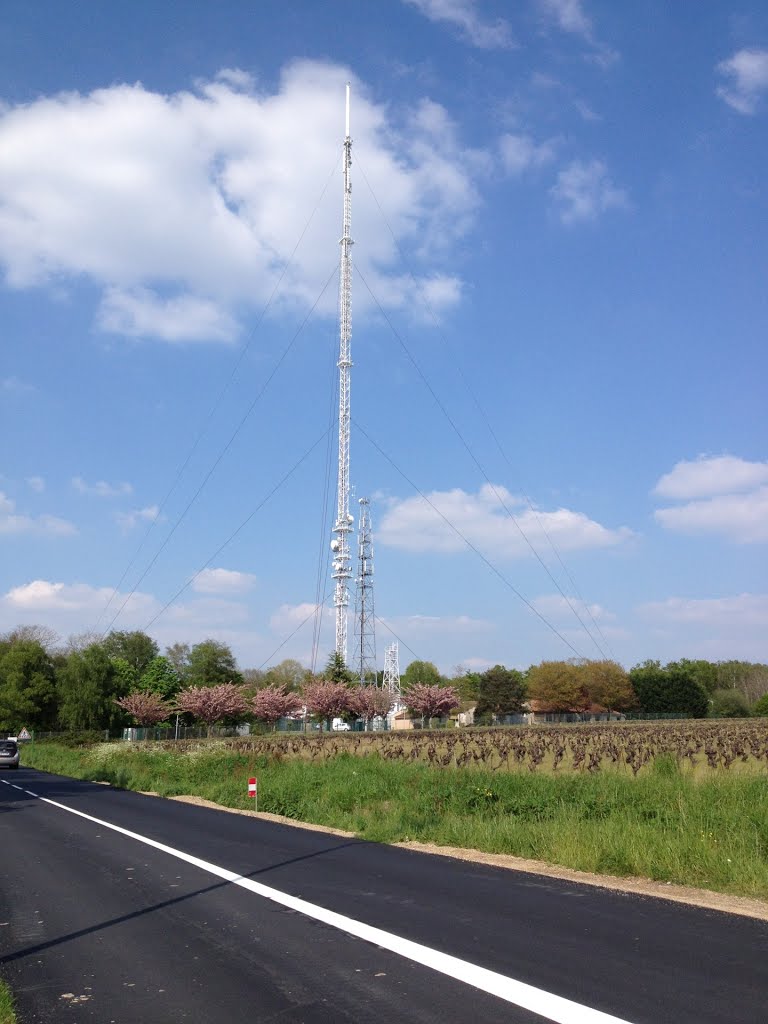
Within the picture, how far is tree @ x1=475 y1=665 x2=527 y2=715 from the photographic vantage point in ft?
360

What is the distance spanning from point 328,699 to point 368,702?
445 centimetres

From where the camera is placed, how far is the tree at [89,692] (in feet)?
246

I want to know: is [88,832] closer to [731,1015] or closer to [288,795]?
[288,795]

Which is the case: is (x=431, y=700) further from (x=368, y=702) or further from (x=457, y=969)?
(x=457, y=969)

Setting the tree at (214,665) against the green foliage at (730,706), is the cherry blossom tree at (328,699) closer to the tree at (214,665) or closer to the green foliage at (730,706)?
the tree at (214,665)

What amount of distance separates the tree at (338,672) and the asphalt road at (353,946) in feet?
213

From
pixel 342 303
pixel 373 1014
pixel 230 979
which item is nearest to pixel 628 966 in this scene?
pixel 373 1014

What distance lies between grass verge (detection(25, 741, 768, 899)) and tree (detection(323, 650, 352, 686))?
173 feet

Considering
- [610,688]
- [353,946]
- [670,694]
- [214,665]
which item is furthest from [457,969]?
[670,694]

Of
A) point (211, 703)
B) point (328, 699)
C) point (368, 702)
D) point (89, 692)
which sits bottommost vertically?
point (211, 703)

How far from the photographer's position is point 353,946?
7.07 meters

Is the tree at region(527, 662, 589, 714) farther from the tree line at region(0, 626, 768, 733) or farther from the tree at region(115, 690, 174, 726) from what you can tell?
the tree at region(115, 690, 174, 726)

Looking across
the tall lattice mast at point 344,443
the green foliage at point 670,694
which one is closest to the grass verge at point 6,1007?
the tall lattice mast at point 344,443

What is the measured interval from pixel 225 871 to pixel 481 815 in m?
5.64
